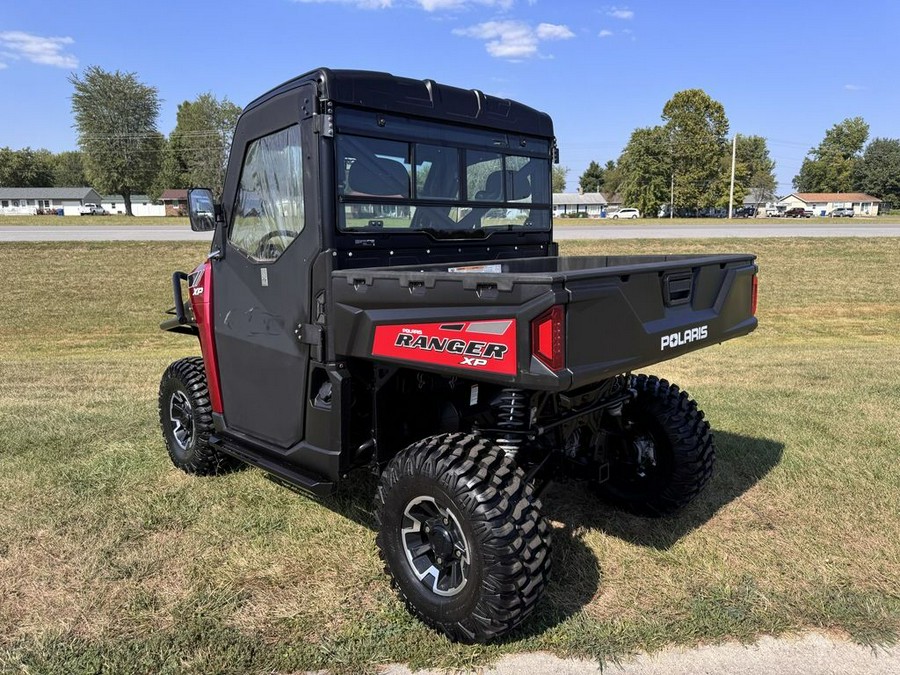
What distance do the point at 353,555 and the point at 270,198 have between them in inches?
74.8

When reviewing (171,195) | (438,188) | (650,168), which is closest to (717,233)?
(438,188)

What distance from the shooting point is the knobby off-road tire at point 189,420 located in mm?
4344

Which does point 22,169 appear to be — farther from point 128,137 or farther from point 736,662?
point 736,662

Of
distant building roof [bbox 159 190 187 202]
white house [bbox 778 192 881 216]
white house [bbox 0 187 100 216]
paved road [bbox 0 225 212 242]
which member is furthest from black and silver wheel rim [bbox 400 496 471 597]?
Result: white house [bbox 778 192 881 216]

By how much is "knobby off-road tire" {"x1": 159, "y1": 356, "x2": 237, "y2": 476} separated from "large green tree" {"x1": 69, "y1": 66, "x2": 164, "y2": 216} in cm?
5057

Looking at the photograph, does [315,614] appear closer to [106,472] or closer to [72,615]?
[72,615]

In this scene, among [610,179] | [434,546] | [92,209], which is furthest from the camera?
[610,179]

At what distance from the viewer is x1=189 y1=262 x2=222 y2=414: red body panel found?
158 inches

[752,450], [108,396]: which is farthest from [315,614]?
[108,396]

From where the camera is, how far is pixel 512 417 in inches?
119

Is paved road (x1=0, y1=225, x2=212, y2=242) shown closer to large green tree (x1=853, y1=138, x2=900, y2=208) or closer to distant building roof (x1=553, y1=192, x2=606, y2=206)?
distant building roof (x1=553, y1=192, x2=606, y2=206)

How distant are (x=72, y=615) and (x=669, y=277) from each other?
300cm

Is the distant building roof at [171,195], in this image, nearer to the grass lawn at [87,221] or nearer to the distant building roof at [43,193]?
the distant building roof at [43,193]

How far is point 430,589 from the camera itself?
9.48ft
